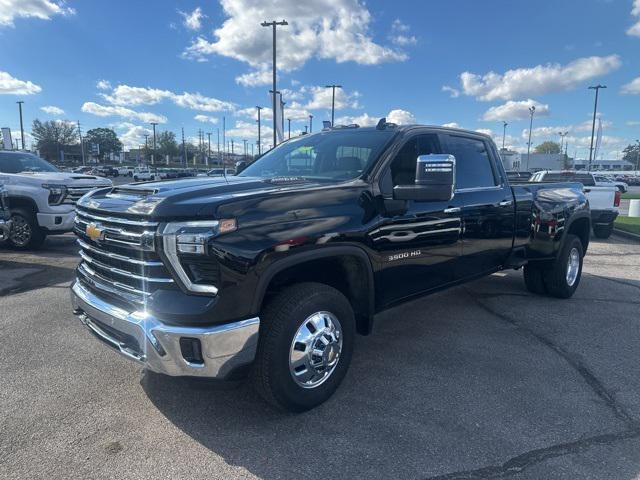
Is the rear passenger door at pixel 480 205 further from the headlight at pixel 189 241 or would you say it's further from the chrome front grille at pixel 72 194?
the chrome front grille at pixel 72 194

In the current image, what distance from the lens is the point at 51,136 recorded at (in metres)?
95.7

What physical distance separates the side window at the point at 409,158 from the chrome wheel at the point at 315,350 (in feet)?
4.10

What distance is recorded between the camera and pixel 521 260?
5.39 m

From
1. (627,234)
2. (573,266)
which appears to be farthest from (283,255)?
(627,234)

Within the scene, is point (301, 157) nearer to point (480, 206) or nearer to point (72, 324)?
point (480, 206)

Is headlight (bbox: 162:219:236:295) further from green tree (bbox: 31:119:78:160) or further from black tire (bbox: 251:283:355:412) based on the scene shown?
green tree (bbox: 31:119:78:160)

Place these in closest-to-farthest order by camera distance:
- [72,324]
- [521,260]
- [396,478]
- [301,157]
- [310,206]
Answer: [396,478] < [310,206] < [301,157] < [72,324] < [521,260]

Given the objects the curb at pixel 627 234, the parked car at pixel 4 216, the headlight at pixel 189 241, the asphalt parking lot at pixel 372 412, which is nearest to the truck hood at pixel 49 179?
the parked car at pixel 4 216

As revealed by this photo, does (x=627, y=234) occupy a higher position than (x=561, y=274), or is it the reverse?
(x=561, y=274)

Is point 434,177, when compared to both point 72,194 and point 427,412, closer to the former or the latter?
point 427,412


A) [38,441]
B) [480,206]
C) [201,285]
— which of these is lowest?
[38,441]

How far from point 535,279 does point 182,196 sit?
16.3 ft

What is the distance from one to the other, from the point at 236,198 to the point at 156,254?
0.55 m

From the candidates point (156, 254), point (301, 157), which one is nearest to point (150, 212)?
point (156, 254)
